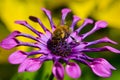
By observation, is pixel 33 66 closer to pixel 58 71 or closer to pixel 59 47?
pixel 58 71

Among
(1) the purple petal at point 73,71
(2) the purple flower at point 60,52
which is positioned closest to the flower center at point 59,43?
(2) the purple flower at point 60,52

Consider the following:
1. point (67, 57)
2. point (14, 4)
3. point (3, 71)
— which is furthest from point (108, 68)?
point (14, 4)

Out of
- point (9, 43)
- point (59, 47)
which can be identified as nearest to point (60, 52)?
point (59, 47)

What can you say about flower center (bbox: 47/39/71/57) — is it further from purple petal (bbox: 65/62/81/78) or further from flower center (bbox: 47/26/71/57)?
purple petal (bbox: 65/62/81/78)

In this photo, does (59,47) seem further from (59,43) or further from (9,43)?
(9,43)

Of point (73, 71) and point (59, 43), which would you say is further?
point (59, 43)

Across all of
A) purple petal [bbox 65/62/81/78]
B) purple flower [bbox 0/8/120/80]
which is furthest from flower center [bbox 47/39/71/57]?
purple petal [bbox 65/62/81/78]
